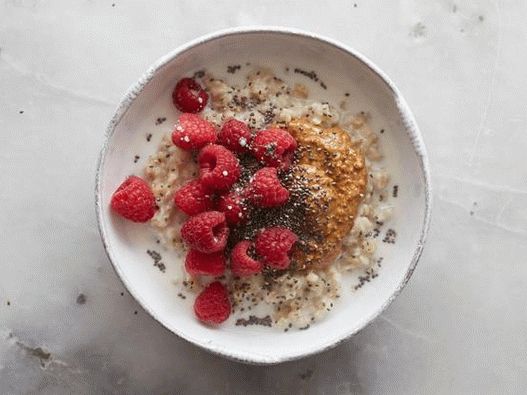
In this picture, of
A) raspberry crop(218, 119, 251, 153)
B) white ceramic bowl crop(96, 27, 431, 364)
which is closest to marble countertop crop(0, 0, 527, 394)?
white ceramic bowl crop(96, 27, 431, 364)

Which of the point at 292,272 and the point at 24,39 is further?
the point at 24,39

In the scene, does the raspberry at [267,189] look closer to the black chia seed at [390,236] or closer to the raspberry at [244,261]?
the raspberry at [244,261]

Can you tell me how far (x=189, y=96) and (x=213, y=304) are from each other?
1.03 feet

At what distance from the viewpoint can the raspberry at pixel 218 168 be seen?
3.94 feet

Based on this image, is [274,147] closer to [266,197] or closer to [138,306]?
[266,197]

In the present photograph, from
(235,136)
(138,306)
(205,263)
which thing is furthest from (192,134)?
(138,306)

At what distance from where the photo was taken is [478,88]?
1411 mm

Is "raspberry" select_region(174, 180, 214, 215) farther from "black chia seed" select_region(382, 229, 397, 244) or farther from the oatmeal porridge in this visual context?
"black chia seed" select_region(382, 229, 397, 244)

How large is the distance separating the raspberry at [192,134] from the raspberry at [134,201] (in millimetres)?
86

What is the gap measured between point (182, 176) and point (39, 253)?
301 mm

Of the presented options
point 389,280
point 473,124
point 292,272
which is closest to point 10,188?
point 292,272

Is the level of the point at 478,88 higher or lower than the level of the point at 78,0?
higher

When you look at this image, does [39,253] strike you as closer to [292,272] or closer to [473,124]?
[292,272]

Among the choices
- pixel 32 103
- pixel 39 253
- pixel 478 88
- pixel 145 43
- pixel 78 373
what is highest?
pixel 478 88
